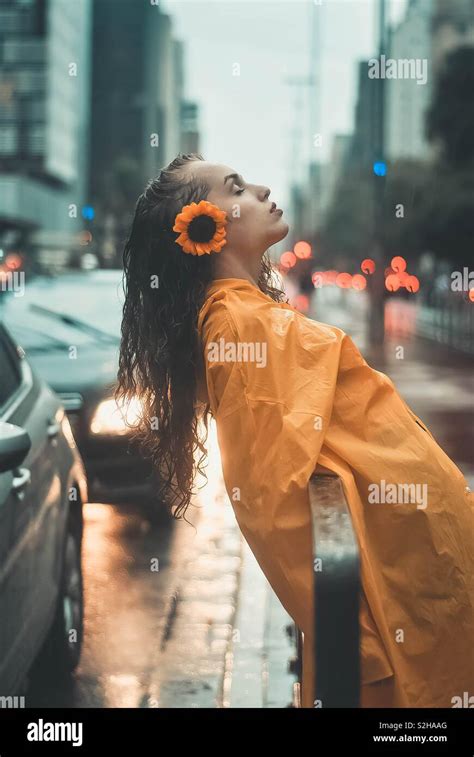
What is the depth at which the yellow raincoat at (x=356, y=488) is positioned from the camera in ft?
7.13

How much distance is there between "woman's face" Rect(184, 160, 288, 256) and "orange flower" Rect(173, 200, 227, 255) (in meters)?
0.06

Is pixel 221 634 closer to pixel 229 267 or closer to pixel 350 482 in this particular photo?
pixel 229 267

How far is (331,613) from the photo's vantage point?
1963 millimetres

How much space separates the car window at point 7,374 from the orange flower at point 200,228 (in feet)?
6.92

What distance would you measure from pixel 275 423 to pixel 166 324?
1.45 feet

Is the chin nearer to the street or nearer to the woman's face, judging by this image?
the woman's face

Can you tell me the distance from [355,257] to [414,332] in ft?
191

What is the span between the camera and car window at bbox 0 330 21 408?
179 inches

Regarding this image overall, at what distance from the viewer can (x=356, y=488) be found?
2.23 metres

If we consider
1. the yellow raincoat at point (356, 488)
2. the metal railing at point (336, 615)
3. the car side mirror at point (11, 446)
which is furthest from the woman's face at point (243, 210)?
the car side mirror at point (11, 446)

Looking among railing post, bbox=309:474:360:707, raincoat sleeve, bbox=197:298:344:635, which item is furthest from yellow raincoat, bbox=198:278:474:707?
railing post, bbox=309:474:360:707

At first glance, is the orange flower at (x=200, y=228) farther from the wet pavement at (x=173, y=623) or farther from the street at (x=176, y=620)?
the street at (x=176, y=620)

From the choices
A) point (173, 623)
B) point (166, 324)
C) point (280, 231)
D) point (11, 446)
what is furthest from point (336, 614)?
point (173, 623)
